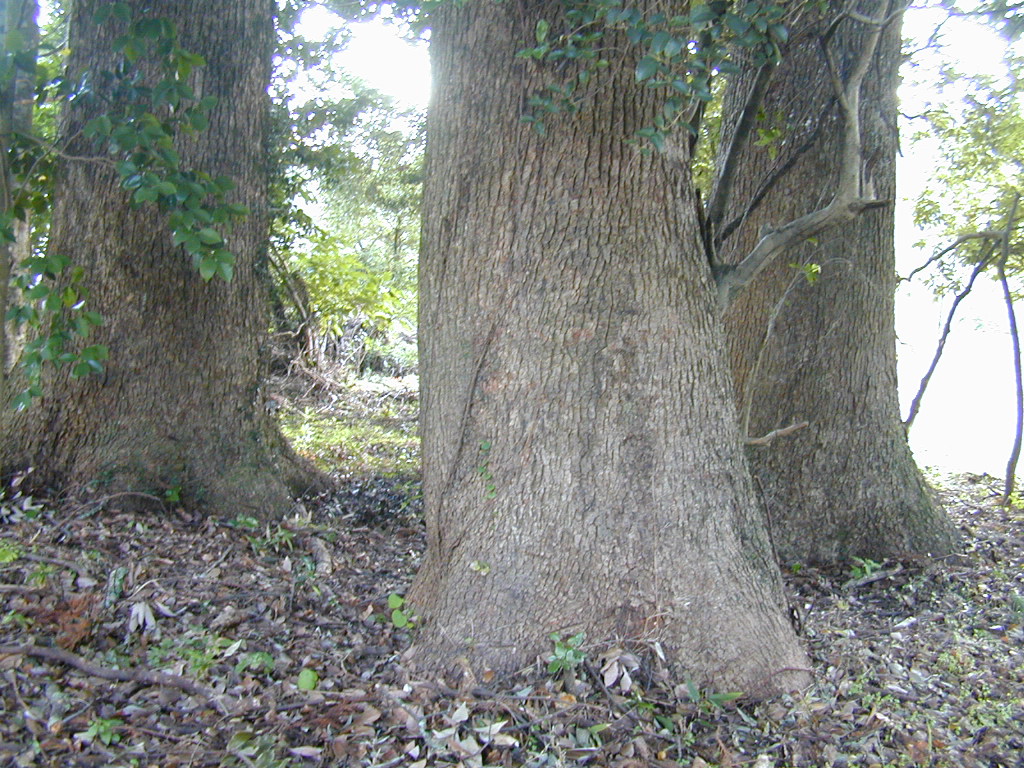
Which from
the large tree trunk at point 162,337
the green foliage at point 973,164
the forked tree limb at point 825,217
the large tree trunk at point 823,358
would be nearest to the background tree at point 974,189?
the green foliage at point 973,164

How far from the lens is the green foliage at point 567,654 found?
3.24m

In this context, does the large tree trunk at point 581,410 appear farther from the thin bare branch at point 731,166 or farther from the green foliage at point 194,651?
the green foliage at point 194,651

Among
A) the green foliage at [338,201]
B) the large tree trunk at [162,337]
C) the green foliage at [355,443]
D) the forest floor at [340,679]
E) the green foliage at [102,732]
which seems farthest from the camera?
the green foliage at [338,201]

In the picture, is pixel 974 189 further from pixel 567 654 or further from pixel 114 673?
pixel 114 673

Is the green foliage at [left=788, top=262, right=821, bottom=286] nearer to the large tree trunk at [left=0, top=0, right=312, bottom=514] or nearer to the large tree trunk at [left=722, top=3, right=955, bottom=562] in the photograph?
the large tree trunk at [left=722, top=3, right=955, bottom=562]

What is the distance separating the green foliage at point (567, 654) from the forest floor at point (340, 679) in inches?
0.6

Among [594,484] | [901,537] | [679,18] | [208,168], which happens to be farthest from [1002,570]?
[208,168]

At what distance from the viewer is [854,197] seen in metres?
3.92

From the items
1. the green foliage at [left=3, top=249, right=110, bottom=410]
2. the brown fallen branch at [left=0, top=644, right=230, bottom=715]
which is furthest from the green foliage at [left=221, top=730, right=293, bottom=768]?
the green foliage at [left=3, top=249, right=110, bottom=410]

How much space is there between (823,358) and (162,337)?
385cm

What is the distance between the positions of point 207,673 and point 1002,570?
4.57 metres

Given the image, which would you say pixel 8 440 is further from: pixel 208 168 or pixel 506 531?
pixel 506 531

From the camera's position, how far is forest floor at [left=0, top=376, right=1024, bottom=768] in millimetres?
2908

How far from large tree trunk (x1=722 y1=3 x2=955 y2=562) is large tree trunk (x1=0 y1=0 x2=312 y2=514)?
299 centimetres
